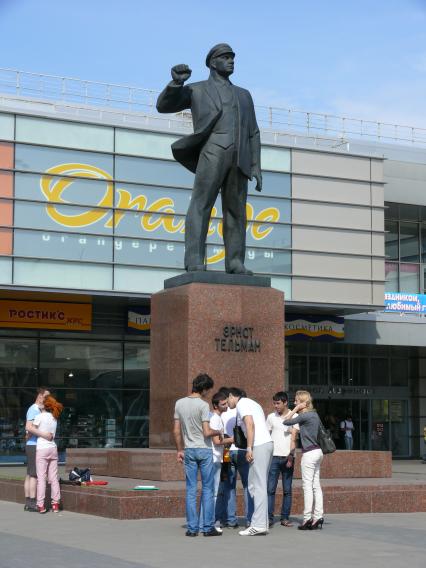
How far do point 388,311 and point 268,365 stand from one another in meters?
27.1

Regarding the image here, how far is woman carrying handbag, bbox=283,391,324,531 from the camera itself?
12797mm

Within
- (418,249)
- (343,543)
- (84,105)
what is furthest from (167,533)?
(418,249)

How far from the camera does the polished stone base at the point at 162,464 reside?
49.5 ft

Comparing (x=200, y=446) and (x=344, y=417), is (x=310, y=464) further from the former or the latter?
(x=344, y=417)

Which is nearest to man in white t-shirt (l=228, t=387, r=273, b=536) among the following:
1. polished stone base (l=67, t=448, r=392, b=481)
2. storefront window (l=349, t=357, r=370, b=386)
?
polished stone base (l=67, t=448, r=392, b=481)

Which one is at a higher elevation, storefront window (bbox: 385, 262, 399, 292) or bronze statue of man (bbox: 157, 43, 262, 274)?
storefront window (bbox: 385, 262, 399, 292)

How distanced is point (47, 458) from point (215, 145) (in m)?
5.04

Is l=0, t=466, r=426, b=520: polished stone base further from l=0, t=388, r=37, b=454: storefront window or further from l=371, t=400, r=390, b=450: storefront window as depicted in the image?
l=371, t=400, r=390, b=450: storefront window

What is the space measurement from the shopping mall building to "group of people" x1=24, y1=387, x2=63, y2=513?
55.9 feet

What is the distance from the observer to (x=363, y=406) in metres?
43.7

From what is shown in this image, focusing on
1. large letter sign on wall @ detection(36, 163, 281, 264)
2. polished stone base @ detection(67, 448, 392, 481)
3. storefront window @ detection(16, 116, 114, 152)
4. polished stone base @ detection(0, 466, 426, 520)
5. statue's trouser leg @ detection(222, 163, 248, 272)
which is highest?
storefront window @ detection(16, 116, 114, 152)

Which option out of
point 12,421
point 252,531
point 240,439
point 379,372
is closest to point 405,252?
point 379,372

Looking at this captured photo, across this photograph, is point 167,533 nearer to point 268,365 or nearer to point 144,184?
point 268,365

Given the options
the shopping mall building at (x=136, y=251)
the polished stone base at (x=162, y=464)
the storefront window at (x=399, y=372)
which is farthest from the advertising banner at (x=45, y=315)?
the polished stone base at (x=162, y=464)
